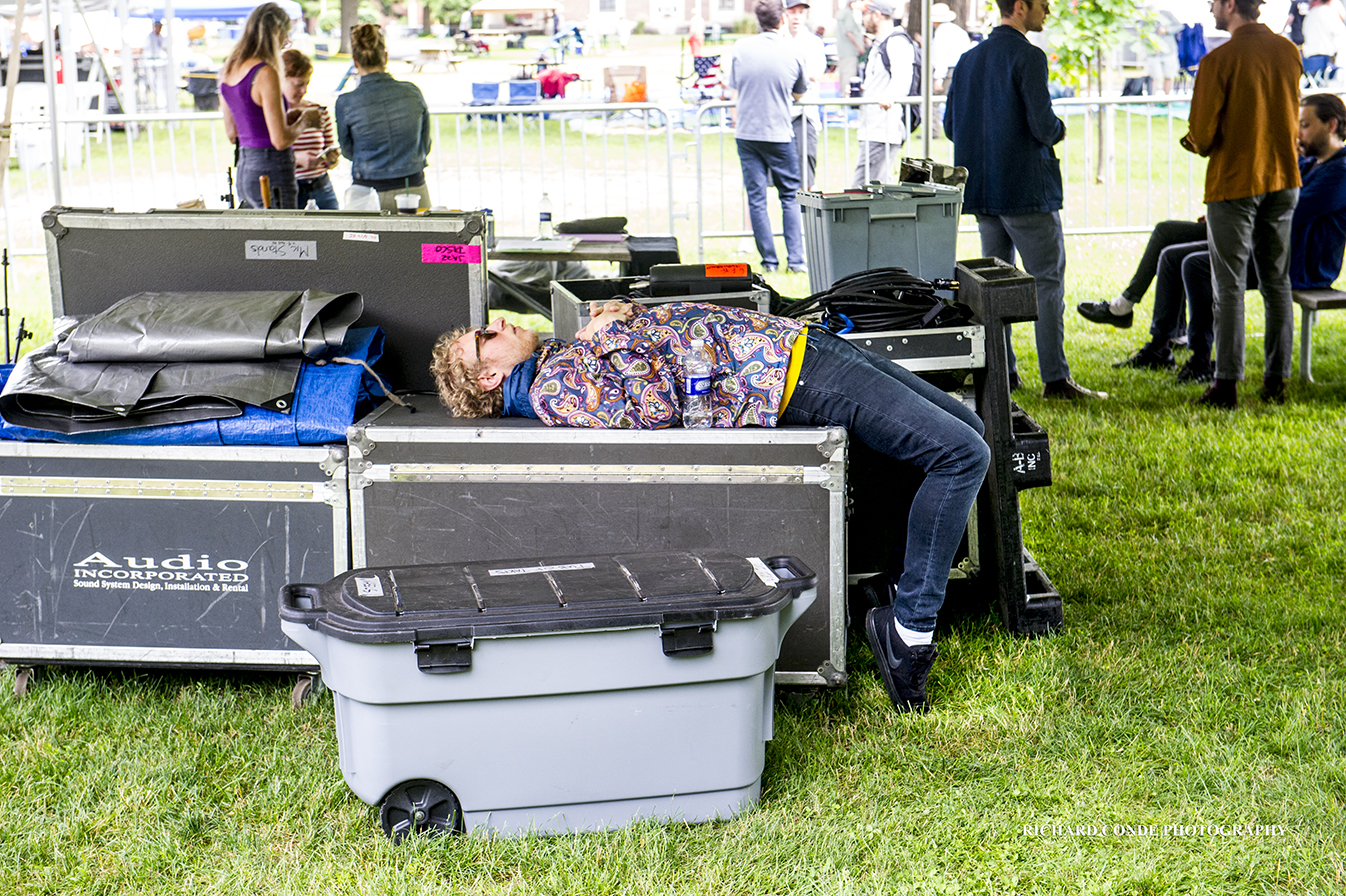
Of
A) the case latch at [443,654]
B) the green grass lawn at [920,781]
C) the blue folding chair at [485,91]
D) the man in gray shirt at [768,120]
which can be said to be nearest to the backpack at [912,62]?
the man in gray shirt at [768,120]

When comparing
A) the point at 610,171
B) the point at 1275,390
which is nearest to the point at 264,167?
the point at 1275,390

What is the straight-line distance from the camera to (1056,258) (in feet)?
20.7

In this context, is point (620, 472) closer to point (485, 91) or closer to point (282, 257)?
point (282, 257)

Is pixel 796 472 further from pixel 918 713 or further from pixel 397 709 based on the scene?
pixel 397 709

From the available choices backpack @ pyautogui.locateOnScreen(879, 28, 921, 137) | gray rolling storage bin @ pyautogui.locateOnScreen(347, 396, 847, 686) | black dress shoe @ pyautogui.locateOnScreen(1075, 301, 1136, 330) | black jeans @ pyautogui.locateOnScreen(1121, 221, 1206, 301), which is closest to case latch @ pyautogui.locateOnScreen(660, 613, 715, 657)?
gray rolling storage bin @ pyautogui.locateOnScreen(347, 396, 847, 686)

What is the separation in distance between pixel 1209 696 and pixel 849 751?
3.31 feet

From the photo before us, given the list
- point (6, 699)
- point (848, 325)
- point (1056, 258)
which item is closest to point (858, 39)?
point (1056, 258)

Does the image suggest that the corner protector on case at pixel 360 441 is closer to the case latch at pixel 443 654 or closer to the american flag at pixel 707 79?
the case latch at pixel 443 654

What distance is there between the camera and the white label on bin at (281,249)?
12.1ft

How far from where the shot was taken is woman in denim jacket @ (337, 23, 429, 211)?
743cm

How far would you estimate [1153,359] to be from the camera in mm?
7211

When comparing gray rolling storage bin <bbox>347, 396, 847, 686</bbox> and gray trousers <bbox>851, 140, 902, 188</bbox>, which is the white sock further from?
gray trousers <bbox>851, 140, 902, 188</bbox>

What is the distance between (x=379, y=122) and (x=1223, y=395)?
4.79 meters

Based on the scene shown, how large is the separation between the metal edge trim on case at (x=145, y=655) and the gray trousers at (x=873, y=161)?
25.6ft
